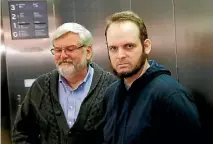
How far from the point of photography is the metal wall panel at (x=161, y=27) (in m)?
1.99

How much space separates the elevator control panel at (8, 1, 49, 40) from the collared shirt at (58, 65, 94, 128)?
0.59 m

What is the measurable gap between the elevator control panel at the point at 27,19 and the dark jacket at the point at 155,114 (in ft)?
3.18

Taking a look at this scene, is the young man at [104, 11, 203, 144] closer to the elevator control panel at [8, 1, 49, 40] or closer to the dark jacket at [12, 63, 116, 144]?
the dark jacket at [12, 63, 116, 144]

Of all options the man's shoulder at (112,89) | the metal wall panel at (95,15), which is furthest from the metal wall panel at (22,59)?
the man's shoulder at (112,89)

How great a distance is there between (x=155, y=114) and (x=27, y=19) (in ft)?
3.93

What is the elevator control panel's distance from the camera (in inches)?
85.0

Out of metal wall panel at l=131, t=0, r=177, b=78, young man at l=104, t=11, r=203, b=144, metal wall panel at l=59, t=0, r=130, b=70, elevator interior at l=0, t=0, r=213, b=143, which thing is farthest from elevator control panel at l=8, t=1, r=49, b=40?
young man at l=104, t=11, r=203, b=144

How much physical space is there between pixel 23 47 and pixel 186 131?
129 cm

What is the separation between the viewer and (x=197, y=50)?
1.73 meters

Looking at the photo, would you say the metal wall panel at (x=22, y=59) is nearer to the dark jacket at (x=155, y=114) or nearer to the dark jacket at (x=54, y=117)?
the dark jacket at (x=54, y=117)

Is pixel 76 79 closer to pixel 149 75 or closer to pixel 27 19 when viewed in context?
pixel 149 75

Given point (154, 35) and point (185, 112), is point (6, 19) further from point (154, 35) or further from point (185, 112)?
point (185, 112)

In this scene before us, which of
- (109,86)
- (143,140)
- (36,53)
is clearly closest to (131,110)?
(143,140)

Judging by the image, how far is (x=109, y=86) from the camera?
161 cm
